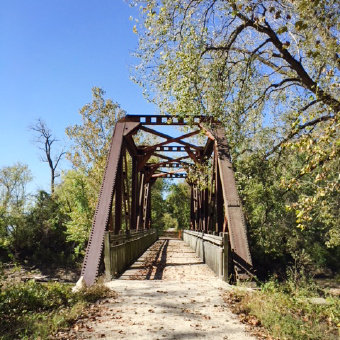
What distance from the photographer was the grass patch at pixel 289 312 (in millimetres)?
4035

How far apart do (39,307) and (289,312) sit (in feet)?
11.1

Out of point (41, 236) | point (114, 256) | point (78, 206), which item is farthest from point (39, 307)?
point (41, 236)

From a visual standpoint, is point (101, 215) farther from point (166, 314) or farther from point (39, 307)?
point (166, 314)

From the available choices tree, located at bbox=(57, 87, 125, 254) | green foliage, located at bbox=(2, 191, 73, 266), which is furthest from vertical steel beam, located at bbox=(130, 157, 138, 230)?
green foliage, located at bbox=(2, 191, 73, 266)

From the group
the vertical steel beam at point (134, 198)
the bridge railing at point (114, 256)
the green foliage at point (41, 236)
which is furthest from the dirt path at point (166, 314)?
the green foliage at point (41, 236)

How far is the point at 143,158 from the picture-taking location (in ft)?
59.4

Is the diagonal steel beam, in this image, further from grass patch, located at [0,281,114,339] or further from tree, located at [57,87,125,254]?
tree, located at [57,87,125,254]

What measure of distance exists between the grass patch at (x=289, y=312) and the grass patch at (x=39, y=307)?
225cm

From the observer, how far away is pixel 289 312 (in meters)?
4.65

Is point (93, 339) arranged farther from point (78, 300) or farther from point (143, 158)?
point (143, 158)

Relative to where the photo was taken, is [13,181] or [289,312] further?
[13,181]

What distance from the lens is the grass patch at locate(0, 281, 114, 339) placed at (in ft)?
13.4

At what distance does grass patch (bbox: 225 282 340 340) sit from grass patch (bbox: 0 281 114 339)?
2.25 meters

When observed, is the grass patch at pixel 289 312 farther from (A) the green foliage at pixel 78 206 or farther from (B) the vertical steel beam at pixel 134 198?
(A) the green foliage at pixel 78 206
